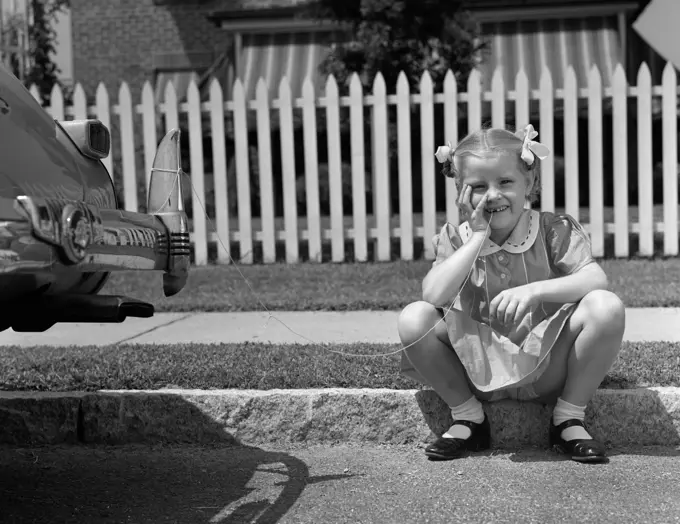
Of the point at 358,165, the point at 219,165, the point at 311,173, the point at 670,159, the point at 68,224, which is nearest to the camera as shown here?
the point at 68,224

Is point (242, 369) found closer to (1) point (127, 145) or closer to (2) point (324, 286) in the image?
(2) point (324, 286)

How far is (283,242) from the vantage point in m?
8.35

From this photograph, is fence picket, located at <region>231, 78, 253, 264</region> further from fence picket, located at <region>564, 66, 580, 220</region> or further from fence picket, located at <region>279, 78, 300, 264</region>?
fence picket, located at <region>564, 66, 580, 220</region>

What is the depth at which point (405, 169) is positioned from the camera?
789 cm

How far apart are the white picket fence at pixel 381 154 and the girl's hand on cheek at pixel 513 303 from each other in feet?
15.5

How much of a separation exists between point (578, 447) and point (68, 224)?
1.83 m

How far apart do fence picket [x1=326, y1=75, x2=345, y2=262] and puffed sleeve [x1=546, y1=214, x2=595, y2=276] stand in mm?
4741

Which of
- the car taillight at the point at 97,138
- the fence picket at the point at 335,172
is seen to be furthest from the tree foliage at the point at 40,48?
the car taillight at the point at 97,138

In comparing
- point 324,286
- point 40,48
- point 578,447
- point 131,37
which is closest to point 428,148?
point 324,286

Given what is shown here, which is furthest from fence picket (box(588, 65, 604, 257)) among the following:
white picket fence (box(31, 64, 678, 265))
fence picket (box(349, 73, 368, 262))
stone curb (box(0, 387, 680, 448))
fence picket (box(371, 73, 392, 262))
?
stone curb (box(0, 387, 680, 448))

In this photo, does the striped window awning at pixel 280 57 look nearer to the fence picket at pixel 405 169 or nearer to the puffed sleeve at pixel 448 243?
the fence picket at pixel 405 169

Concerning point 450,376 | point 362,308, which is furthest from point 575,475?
point 362,308

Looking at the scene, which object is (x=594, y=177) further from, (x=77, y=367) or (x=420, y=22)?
(x=77, y=367)

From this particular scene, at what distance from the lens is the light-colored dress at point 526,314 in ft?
10.2
